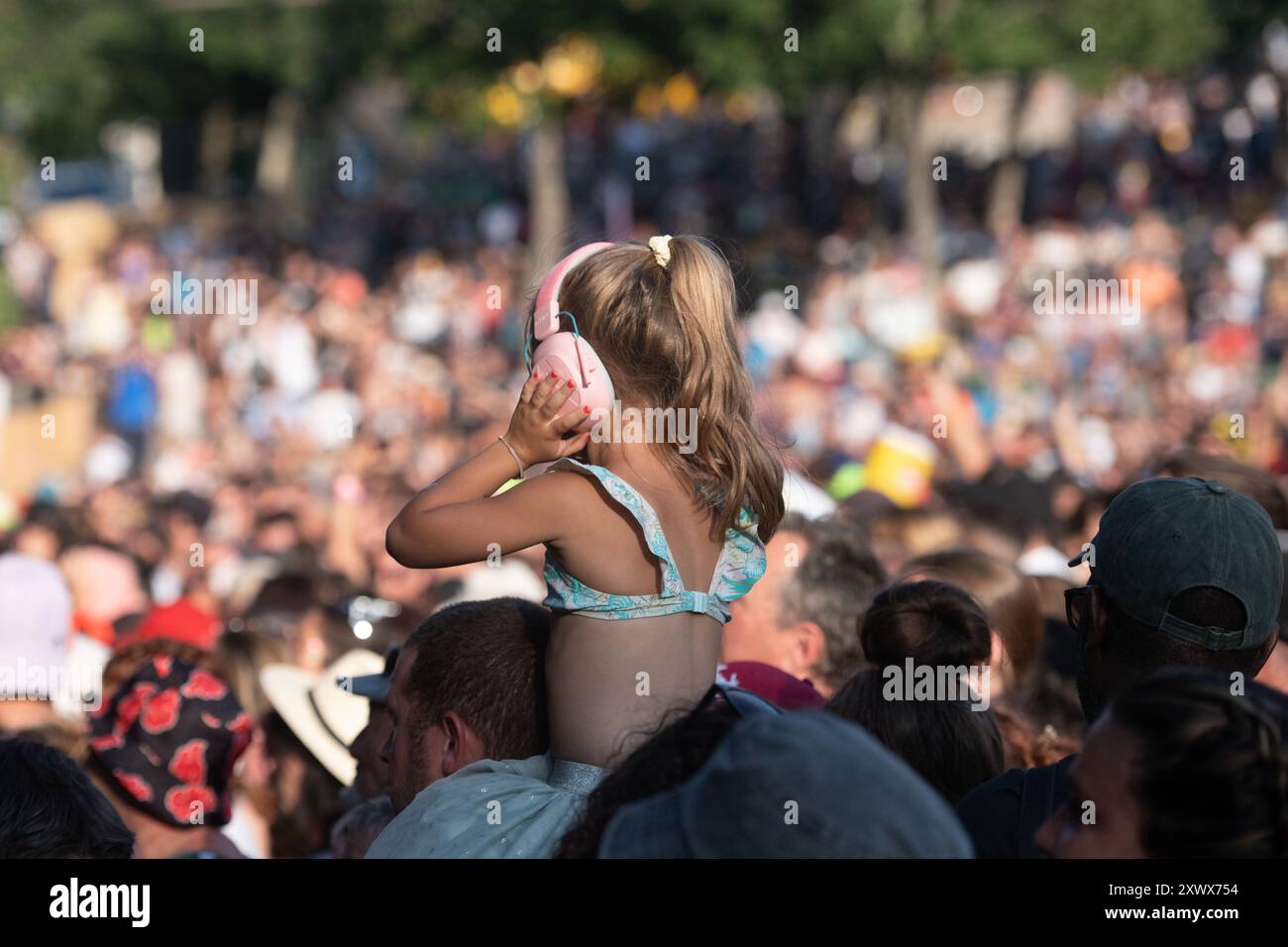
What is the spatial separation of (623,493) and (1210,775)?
113 cm

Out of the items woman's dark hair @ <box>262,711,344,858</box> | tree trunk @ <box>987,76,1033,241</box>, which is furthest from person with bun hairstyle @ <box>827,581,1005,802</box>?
tree trunk @ <box>987,76,1033,241</box>

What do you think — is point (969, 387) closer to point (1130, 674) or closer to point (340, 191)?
point (1130, 674)

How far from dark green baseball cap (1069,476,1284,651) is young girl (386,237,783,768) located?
588mm

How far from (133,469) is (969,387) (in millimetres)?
7207

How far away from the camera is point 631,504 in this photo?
2.70 m

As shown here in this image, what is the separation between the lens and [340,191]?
35.0 metres

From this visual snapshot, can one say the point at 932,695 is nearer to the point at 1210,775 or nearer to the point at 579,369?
the point at 579,369

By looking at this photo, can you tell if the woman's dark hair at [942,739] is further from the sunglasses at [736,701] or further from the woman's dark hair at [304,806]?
the woman's dark hair at [304,806]

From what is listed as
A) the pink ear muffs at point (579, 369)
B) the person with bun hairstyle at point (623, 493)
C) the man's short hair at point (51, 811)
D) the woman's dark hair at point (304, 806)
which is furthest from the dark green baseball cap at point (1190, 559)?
the woman's dark hair at point (304, 806)

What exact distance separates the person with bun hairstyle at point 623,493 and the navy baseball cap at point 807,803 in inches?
33.1

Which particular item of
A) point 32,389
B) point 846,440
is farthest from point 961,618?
point 32,389

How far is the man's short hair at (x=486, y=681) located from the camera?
276 cm

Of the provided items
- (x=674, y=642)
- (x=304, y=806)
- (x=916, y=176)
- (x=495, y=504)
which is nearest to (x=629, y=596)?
(x=674, y=642)

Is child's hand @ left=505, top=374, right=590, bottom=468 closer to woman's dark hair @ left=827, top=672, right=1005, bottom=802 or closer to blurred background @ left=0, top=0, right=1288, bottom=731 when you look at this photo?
blurred background @ left=0, top=0, right=1288, bottom=731
